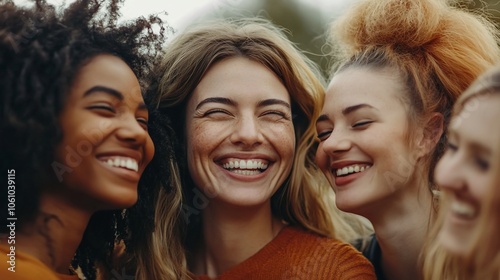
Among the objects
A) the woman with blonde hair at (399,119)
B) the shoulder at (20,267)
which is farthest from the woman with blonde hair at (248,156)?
the shoulder at (20,267)

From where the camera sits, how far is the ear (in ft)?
10.7

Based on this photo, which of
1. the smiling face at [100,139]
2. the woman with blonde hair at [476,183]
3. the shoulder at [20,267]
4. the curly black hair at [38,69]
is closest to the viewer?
the woman with blonde hair at [476,183]

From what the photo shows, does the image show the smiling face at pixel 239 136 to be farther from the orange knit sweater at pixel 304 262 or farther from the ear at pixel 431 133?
the ear at pixel 431 133

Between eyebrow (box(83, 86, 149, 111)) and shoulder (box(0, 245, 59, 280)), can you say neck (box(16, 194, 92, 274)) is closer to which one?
shoulder (box(0, 245, 59, 280))

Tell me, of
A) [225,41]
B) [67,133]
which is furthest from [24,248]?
[225,41]

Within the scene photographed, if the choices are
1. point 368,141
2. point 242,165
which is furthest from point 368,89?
point 242,165

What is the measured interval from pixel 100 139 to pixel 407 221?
1.61 meters

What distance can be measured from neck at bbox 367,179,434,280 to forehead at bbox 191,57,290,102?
82cm

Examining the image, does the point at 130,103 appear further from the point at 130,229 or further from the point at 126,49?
the point at 130,229

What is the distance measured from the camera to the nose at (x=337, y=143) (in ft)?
10.7

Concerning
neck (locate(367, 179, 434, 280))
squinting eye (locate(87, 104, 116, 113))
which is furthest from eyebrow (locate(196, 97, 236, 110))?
neck (locate(367, 179, 434, 280))

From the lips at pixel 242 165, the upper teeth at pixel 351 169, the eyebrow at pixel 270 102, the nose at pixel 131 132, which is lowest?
the upper teeth at pixel 351 169

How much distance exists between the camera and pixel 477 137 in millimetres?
1997

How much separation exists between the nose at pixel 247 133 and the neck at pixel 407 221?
0.72 m
